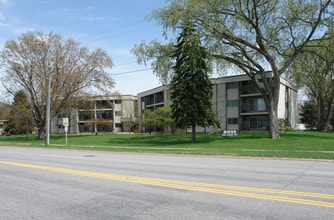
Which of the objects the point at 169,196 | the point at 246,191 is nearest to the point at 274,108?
the point at 246,191

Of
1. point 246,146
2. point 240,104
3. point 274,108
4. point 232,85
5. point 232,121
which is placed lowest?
point 246,146

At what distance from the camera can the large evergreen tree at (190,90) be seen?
1308 inches

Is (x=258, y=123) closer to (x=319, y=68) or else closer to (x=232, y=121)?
(x=232, y=121)

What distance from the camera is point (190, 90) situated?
33.6m

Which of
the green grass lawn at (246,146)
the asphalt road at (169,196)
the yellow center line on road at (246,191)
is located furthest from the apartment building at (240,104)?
the yellow center line on road at (246,191)

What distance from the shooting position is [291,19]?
102 ft

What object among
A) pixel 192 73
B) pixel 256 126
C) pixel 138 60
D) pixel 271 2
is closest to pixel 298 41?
pixel 271 2

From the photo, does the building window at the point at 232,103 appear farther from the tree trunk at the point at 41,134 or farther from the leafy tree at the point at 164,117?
the tree trunk at the point at 41,134

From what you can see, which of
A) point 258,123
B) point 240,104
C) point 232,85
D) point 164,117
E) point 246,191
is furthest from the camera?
point 164,117

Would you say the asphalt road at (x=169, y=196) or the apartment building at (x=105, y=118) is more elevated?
the apartment building at (x=105, y=118)

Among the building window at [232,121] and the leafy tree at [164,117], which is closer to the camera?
the building window at [232,121]

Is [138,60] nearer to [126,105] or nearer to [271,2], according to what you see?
[271,2]

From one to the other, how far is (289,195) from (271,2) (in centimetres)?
2582

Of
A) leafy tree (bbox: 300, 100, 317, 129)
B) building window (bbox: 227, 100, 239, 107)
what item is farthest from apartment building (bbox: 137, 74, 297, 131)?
leafy tree (bbox: 300, 100, 317, 129)
